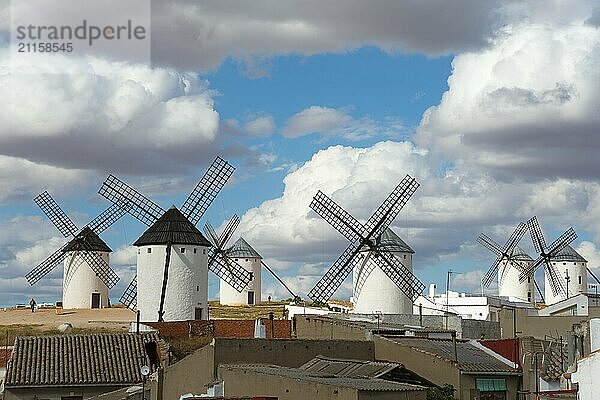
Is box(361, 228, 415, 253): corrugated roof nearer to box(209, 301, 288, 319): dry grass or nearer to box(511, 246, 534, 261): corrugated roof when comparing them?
box(209, 301, 288, 319): dry grass

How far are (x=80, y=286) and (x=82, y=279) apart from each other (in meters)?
0.47

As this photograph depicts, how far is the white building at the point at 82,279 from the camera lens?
65.0 metres

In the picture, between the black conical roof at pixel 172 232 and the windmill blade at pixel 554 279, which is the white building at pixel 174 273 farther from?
the windmill blade at pixel 554 279

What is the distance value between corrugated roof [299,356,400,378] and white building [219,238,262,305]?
43.7 m

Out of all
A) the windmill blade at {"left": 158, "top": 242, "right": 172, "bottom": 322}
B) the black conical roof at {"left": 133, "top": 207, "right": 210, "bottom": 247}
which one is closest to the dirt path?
the windmill blade at {"left": 158, "top": 242, "right": 172, "bottom": 322}

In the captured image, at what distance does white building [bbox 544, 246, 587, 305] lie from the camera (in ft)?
278

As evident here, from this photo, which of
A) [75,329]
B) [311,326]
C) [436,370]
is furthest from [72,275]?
[436,370]

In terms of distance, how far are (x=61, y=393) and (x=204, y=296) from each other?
622 inches

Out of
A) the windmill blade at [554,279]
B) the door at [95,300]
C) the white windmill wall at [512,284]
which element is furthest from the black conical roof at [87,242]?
the windmill blade at [554,279]

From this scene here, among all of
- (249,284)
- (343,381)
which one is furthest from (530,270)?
(343,381)

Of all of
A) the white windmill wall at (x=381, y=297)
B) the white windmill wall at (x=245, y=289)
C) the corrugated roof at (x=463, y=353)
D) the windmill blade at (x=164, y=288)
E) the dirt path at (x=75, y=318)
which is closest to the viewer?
the corrugated roof at (x=463, y=353)

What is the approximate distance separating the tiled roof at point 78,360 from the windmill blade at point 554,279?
52.2 m

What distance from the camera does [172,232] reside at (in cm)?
5022

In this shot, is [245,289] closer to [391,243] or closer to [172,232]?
[391,243]
